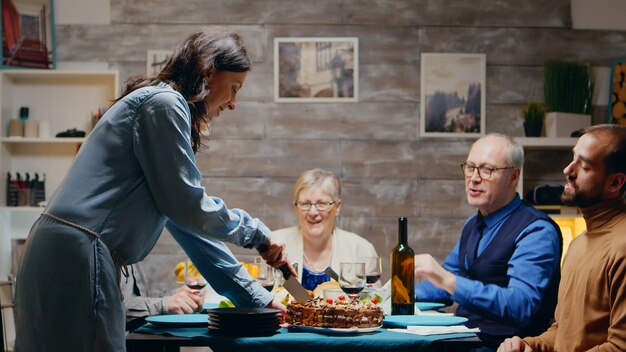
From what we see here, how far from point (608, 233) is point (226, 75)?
122cm

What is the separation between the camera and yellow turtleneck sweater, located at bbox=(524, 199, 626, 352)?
2.26m

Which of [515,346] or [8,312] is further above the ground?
[515,346]

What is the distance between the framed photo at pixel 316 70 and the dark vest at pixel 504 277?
1.96 meters

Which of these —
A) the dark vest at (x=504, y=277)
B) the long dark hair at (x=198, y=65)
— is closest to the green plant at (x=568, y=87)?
the dark vest at (x=504, y=277)

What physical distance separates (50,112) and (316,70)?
65.8 inches

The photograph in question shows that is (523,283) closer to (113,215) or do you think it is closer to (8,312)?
(113,215)

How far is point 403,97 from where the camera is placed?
509 centimetres

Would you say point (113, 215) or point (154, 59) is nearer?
point (113, 215)

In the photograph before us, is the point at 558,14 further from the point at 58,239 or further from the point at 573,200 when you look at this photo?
the point at 58,239

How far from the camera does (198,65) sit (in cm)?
221

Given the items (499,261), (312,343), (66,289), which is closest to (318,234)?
(499,261)

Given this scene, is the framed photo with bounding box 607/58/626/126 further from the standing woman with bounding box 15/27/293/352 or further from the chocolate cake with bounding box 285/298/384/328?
the standing woman with bounding box 15/27/293/352

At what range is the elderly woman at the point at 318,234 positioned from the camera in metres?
4.09

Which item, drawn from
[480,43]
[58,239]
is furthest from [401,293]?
[480,43]
